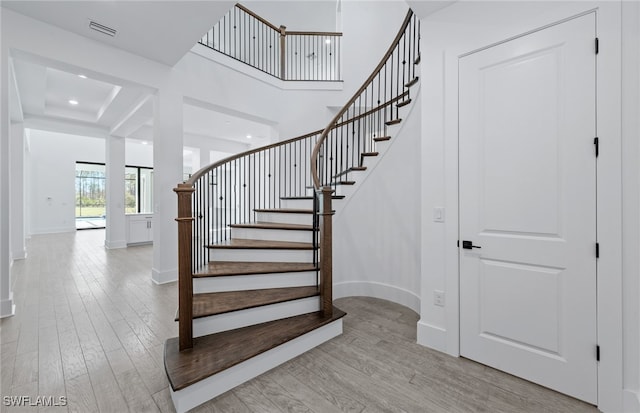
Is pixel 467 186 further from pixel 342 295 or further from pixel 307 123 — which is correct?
pixel 307 123

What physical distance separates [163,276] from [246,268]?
208 cm

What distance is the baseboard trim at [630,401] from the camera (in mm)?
1477

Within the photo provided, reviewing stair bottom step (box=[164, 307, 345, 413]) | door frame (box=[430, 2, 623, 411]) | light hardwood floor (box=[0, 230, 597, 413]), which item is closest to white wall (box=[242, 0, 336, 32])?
door frame (box=[430, 2, 623, 411])

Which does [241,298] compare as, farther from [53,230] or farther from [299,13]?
[53,230]

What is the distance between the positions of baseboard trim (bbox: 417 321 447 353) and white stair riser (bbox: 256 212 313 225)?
1.84 metres

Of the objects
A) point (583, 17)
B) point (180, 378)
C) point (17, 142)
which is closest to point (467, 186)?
point (583, 17)

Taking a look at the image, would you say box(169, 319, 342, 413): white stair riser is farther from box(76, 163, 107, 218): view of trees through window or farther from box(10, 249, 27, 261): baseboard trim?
box(76, 163, 107, 218): view of trees through window

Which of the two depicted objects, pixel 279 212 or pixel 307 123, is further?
pixel 307 123

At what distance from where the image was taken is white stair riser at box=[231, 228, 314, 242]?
331cm

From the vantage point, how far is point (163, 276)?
13.1ft

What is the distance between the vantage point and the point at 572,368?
1.72 metres

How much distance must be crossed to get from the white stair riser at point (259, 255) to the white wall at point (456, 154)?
4.33 ft

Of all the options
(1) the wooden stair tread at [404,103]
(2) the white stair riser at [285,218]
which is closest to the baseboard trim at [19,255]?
(2) the white stair riser at [285,218]

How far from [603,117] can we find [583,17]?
65 cm
